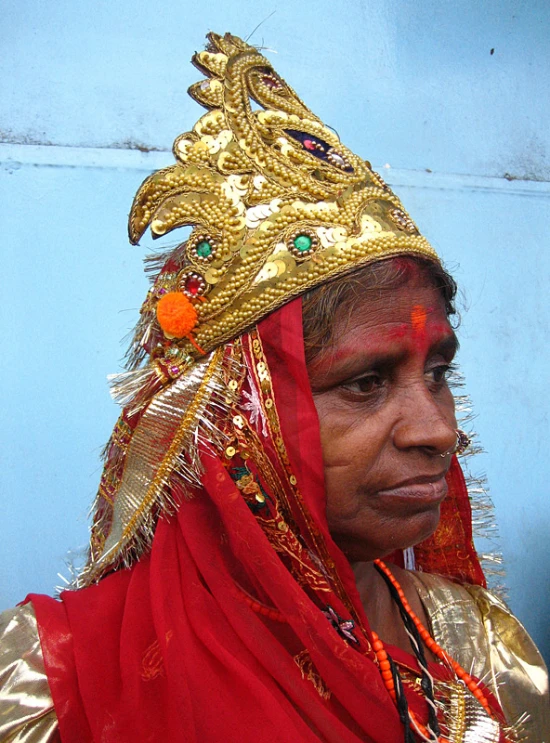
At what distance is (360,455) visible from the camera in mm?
1383

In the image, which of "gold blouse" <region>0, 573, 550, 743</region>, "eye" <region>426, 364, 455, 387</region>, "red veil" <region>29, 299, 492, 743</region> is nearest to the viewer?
"red veil" <region>29, 299, 492, 743</region>

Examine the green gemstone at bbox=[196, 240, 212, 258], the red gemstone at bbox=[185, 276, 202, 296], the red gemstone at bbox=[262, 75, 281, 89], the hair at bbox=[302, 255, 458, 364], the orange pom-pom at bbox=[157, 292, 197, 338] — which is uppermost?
the red gemstone at bbox=[262, 75, 281, 89]

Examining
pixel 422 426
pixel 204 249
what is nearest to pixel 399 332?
pixel 422 426

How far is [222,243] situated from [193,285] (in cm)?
11

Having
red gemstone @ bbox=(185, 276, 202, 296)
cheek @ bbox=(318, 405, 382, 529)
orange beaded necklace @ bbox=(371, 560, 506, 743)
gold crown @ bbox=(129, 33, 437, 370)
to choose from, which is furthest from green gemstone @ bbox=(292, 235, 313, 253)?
orange beaded necklace @ bbox=(371, 560, 506, 743)

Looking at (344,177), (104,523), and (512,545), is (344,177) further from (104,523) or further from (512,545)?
(512,545)

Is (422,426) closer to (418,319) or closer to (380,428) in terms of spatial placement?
(380,428)

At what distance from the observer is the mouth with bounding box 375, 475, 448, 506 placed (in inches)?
55.5

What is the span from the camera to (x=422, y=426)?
4.58 ft

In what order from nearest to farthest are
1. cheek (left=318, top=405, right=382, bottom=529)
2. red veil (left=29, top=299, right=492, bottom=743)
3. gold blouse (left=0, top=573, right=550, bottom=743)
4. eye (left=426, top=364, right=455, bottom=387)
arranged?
1. red veil (left=29, top=299, right=492, bottom=743)
2. cheek (left=318, top=405, right=382, bottom=529)
3. eye (left=426, top=364, right=455, bottom=387)
4. gold blouse (left=0, top=573, right=550, bottom=743)

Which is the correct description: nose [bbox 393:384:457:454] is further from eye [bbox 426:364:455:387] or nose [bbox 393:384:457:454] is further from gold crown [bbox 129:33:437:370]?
gold crown [bbox 129:33:437:370]

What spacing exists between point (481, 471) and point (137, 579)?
202 cm

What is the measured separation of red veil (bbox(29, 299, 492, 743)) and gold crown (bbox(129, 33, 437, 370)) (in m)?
0.08

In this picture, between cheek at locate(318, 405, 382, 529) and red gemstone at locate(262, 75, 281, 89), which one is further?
red gemstone at locate(262, 75, 281, 89)
